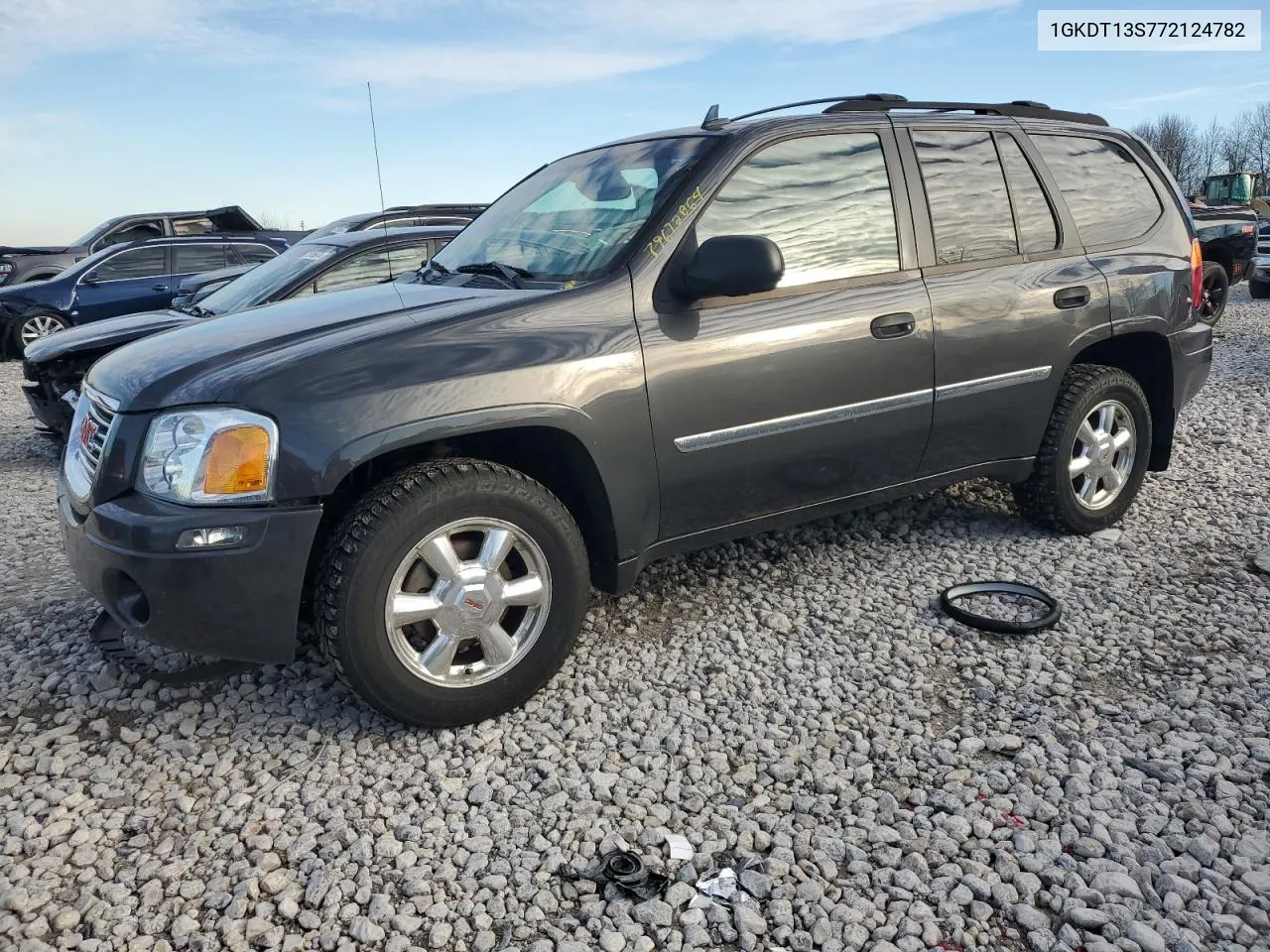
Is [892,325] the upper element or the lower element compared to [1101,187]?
lower

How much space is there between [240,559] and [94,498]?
0.56m

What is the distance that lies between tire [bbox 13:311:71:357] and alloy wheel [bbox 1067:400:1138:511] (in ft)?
38.0

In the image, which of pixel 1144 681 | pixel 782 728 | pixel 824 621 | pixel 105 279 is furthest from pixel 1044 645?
pixel 105 279

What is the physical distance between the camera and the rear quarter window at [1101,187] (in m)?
4.41

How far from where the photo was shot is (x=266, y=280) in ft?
21.6

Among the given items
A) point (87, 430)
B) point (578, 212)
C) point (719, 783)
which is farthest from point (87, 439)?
point (719, 783)

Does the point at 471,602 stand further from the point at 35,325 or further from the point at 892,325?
the point at 35,325

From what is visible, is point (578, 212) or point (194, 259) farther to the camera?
point (194, 259)

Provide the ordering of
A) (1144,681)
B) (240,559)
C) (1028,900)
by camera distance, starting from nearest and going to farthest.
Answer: (1028,900) → (240,559) → (1144,681)

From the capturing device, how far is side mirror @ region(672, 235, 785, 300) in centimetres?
312

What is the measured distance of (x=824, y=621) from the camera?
383 cm

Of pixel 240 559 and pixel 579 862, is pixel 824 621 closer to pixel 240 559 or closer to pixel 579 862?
pixel 579 862

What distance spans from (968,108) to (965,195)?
0.53 m

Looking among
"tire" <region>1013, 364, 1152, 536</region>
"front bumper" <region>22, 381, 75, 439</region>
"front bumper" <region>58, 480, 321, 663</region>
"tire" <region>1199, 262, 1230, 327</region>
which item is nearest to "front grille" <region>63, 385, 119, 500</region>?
"front bumper" <region>58, 480, 321, 663</region>
